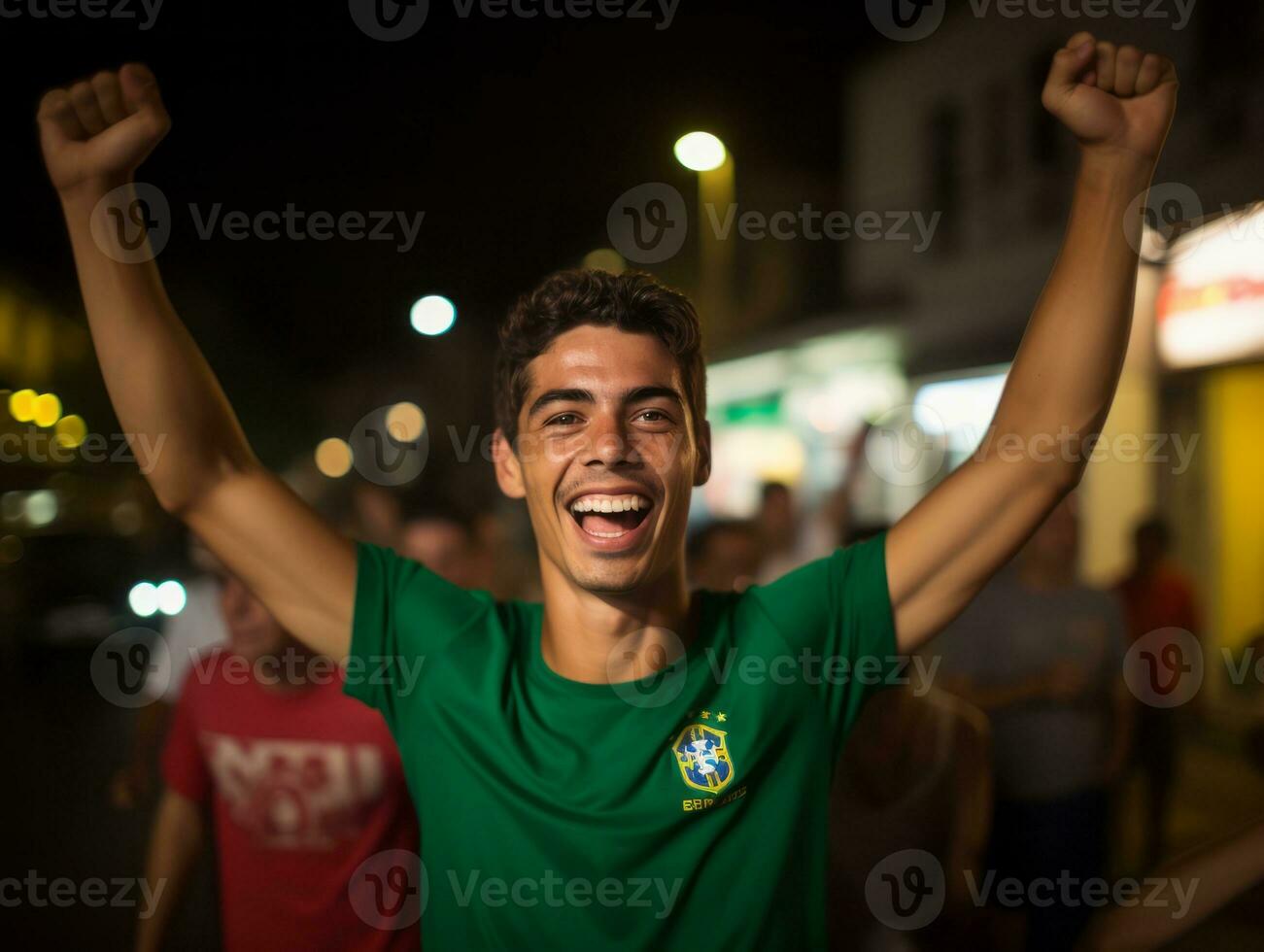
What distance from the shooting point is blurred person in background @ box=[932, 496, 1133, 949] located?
3.34m

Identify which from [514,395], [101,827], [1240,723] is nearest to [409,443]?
[101,827]

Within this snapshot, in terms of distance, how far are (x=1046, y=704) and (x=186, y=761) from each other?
2745 millimetres

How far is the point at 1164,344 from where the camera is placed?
7.50 m

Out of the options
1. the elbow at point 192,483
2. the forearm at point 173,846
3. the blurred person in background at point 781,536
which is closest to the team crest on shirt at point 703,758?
the elbow at point 192,483

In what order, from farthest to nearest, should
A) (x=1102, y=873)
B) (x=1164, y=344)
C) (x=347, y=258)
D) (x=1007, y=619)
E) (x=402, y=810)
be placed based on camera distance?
(x=1164, y=344) → (x=347, y=258) → (x=1007, y=619) → (x=1102, y=873) → (x=402, y=810)

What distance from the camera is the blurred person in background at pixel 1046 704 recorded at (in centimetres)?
334

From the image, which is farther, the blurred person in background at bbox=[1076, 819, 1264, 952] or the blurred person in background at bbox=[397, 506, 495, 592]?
the blurred person in background at bbox=[397, 506, 495, 592]

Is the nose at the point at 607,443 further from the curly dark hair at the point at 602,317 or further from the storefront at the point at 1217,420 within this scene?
the storefront at the point at 1217,420

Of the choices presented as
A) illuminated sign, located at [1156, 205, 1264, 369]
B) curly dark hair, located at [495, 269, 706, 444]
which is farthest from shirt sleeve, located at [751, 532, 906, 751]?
illuminated sign, located at [1156, 205, 1264, 369]

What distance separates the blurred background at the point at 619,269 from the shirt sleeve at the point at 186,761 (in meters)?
0.44

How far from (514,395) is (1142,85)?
1217 mm

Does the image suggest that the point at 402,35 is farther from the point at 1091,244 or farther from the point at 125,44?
the point at 1091,244

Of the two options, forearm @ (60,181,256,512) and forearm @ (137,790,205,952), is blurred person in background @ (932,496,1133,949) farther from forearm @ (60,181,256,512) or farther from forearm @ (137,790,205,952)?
forearm @ (60,181,256,512)

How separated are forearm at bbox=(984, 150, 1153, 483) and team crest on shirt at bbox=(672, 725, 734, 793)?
2.27 feet
